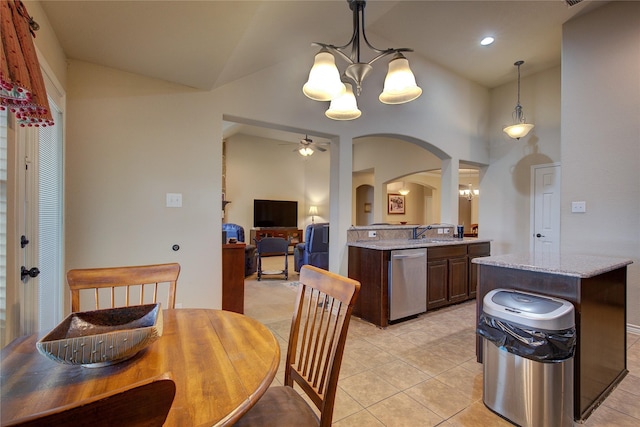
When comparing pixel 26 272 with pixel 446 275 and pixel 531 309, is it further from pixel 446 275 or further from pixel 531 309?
pixel 446 275

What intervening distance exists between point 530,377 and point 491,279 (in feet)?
2.27

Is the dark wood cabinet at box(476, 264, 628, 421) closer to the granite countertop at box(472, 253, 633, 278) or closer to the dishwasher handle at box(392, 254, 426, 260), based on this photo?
the granite countertop at box(472, 253, 633, 278)

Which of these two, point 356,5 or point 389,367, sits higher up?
point 356,5

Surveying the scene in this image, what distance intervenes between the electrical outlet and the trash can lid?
2343 millimetres

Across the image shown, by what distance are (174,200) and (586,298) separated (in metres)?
3.13

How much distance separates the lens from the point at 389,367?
2371 mm

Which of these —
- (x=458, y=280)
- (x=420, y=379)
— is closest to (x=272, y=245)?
(x=458, y=280)

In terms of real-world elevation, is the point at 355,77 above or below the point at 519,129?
Answer: below

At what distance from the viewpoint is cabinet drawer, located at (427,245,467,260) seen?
3.60 metres

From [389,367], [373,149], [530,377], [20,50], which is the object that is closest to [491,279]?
[530,377]

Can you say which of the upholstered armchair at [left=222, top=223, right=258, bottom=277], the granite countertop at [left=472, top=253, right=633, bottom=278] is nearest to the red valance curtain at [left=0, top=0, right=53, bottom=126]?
the granite countertop at [left=472, top=253, right=633, bottom=278]

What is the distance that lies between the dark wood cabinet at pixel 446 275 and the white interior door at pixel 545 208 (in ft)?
5.83

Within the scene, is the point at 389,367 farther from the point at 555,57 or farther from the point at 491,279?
the point at 555,57

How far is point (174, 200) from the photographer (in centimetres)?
276
